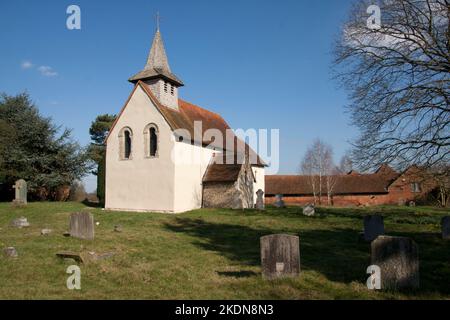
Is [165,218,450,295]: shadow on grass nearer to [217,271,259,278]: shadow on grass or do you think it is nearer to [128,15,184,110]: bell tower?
[217,271,259,278]: shadow on grass

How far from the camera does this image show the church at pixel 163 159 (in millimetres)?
23016

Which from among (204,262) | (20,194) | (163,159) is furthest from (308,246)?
(20,194)

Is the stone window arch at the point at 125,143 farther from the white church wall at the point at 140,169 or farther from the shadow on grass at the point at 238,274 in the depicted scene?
the shadow on grass at the point at 238,274

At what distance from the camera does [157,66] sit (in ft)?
85.5

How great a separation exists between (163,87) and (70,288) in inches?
772

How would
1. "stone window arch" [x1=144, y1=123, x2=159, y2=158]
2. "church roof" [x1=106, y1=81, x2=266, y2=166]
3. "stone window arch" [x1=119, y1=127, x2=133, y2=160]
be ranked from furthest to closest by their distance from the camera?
"stone window arch" [x1=119, y1=127, x2=133, y2=160] → "church roof" [x1=106, y1=81, x2=266, y2=166] → "stone window arch" [x1=144, y1=123, x2=159, y2=158]

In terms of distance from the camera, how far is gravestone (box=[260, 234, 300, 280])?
25.3ft

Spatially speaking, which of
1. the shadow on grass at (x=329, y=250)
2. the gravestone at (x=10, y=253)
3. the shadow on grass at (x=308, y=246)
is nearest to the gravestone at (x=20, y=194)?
the shadow on grass at (x=308, y=246)

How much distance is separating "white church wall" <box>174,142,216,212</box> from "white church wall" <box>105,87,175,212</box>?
1.71ft

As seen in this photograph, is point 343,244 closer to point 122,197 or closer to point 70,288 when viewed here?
point 70,288

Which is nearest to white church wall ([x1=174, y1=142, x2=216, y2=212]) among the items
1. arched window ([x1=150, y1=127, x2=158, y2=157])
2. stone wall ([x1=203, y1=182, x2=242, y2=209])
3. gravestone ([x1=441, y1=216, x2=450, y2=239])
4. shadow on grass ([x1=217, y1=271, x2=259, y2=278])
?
stone wall ([x1=203, y1=182, x2=242, y2=209])

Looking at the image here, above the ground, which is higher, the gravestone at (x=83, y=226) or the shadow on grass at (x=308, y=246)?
the gravestone at (x=83, y=226)

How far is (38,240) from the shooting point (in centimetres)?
1233
